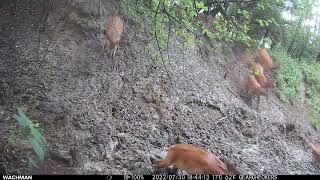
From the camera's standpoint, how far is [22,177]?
4535 mm

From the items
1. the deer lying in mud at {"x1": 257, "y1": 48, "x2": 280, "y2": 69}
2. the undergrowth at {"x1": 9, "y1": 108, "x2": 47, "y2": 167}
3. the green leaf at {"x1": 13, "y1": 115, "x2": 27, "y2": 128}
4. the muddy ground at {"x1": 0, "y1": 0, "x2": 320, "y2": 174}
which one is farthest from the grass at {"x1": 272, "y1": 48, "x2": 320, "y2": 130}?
the green leaf at {"x1": 13, "y1": 115, "x2": 27, "y2": 128}

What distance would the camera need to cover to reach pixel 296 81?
13461mm

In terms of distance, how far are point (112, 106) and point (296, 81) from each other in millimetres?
8552

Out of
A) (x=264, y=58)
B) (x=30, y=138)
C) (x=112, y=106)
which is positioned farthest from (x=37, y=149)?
(x=264, y=58)

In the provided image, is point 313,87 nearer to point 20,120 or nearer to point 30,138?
point 30,138

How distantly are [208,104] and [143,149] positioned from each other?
110 inches

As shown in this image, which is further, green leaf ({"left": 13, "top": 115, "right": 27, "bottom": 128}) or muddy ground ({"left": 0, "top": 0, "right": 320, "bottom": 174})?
muddy ground ({"left": 0, "top": 0, "right": 320, "bottom": 174})

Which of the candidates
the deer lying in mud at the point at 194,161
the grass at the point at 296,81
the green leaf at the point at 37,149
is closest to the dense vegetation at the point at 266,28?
the grass at the point at 296,81

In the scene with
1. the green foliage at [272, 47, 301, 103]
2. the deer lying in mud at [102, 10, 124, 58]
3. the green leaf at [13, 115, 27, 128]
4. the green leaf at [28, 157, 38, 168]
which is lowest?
the green leaf at [28, 157, 38, 168]

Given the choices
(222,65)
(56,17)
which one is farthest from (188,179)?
(222,65)

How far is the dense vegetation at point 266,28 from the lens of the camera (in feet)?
29.1

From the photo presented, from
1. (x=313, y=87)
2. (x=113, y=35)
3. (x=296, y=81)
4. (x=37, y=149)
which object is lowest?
(x=37, y=149)

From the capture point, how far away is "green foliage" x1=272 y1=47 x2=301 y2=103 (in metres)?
12.4

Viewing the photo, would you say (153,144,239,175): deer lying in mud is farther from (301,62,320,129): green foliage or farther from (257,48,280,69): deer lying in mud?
(257,48,280,69): deer lying in mud
